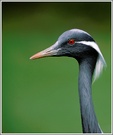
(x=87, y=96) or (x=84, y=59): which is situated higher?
(x=84, y=59)

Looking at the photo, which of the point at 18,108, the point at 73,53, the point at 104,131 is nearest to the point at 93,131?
the point at 104,131

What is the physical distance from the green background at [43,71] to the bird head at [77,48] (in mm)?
180

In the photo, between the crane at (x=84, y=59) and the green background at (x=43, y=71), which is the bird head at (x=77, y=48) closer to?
the crane at (x=84, y=59)

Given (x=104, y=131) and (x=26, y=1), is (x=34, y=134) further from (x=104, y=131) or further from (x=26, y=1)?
(x=26, y=1)

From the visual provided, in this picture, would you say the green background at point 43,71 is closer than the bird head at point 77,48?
No

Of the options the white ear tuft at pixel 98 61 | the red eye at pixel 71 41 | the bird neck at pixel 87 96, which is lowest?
the bird neck at pixel 87 96

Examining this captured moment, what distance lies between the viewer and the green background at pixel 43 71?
1853 millimetres

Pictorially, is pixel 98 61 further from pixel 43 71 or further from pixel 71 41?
pixel 43 71

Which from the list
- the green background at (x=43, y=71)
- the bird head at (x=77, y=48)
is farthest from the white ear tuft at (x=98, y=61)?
the green background at (x=43, y=71)

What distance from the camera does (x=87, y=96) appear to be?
1.63 meters

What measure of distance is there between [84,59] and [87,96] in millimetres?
152

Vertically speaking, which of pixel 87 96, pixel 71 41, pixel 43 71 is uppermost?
pixel 71 41

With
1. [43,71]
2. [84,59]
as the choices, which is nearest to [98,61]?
[84,59]

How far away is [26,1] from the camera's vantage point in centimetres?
182
